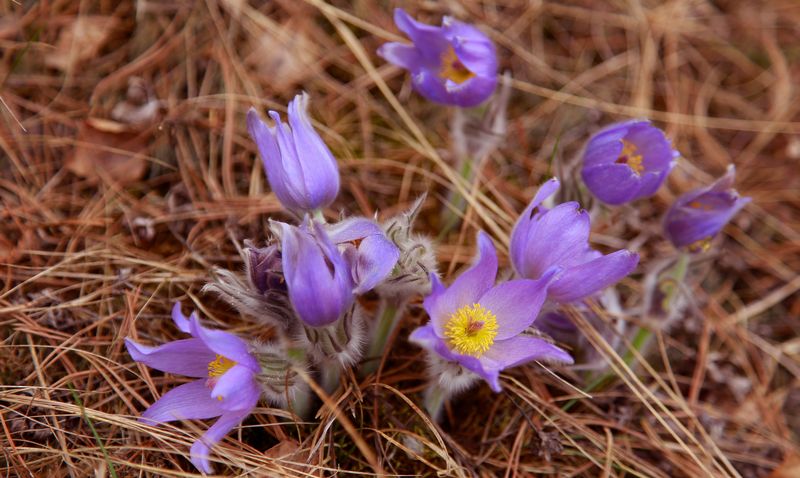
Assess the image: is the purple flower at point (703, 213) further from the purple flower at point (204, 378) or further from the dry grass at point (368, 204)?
the purple flower at point (204, 378)

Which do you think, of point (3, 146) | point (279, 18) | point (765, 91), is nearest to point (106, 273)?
point (3, 146)

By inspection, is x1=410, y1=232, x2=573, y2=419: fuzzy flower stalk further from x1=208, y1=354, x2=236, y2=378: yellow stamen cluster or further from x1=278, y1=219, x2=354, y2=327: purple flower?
x1=208, y1=354, x2=236, y2=378: yellow stamen cluster

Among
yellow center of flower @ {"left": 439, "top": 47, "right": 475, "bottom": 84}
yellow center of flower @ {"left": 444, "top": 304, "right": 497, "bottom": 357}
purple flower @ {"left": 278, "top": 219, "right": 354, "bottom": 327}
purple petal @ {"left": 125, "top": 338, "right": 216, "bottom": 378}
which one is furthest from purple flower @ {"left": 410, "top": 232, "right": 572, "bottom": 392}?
yellow center of flower @ {"left": 439, "top": 47, "right": 475, "bottom": 84}

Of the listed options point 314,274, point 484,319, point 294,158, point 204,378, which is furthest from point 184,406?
point 484,319

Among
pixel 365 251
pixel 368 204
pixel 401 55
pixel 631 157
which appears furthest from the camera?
pixel 368 204

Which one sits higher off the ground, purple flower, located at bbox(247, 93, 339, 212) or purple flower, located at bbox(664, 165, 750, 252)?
purple flower, located at bbox(247, 93, 339, 212)

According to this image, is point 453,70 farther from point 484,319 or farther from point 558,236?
point 484,319
